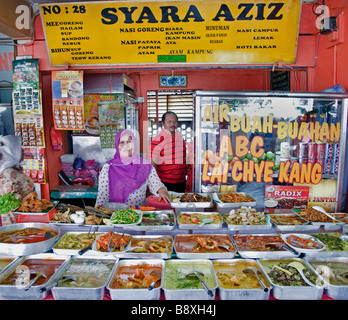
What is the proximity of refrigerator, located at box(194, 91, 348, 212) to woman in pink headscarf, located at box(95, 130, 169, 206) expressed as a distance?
74cm

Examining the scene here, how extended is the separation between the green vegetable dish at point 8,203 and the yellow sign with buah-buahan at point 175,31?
5.99 ft

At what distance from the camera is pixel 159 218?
2.50 metres

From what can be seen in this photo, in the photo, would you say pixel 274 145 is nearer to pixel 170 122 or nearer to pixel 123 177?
pixel 123 177

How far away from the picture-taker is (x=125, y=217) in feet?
7.79

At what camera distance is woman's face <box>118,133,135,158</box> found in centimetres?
328

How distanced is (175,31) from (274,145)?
1789mm

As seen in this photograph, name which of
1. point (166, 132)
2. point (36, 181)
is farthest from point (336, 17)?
point (36, 181)

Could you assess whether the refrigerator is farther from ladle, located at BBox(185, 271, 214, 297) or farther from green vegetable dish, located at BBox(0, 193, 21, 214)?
green vegetable dish, located at BBox(0, 193, 21, 214)

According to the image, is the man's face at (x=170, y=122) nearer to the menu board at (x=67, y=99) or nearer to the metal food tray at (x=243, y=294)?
the menu board at (x=67, y=99)

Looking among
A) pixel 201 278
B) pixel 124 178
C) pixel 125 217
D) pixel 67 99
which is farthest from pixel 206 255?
pixel 67 99

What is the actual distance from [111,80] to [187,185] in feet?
8.18

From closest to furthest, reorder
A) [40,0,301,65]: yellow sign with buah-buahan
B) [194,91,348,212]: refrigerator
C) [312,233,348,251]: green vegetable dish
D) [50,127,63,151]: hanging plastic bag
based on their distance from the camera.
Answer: [312,233,348,251]: green vegetable dish < [40,0,301,65]: yellow sign with buah-buahan < [194,91,348,212]: refrigerator < [50,127,63,151]: hanging plastic bag

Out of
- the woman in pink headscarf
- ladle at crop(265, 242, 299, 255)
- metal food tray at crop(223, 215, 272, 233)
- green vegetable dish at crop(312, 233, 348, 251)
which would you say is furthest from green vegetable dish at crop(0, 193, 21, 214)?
green vegetable dish at crop(312, 233, 348, 251)

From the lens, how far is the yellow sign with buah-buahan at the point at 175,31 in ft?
9.84
